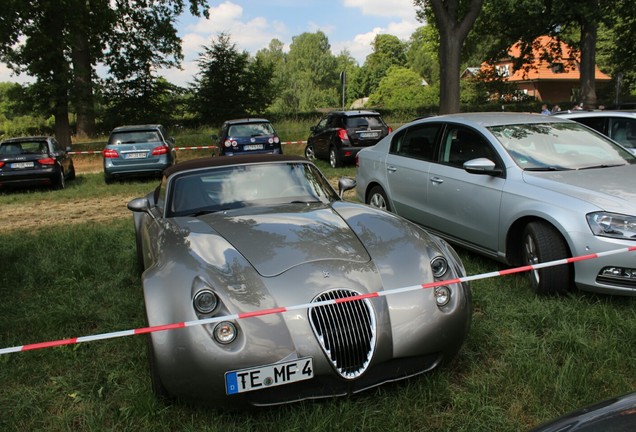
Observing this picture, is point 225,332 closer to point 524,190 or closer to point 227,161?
point 227,161

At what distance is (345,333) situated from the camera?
108 inches

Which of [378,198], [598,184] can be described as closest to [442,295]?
[598,184]

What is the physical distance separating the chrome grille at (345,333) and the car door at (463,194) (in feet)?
8.56

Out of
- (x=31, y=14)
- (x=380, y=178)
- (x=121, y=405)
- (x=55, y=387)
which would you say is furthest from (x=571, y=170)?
(x=31, y=14)

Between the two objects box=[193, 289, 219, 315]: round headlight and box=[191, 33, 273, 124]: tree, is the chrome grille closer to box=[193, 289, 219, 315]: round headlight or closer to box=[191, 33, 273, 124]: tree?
box=[193, 289, 219, 315]: round headlight

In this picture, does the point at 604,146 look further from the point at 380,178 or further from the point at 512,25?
the point at 512,25

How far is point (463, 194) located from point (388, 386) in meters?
2.80

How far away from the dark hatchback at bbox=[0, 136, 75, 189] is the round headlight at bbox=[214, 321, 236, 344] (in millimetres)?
12603

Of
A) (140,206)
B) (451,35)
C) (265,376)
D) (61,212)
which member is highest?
(451,35)

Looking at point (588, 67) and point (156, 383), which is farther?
point (588, 67)

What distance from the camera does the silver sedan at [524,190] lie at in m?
4.04

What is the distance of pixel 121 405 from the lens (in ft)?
9.99

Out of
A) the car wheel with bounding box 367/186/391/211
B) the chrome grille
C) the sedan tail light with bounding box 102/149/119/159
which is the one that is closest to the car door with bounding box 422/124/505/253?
the car wheel with bounding box 367/186/391/211

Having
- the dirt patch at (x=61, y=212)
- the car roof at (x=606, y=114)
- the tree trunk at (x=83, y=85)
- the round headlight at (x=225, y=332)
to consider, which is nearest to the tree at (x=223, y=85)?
the tree trunk at (x=83, y=85)
